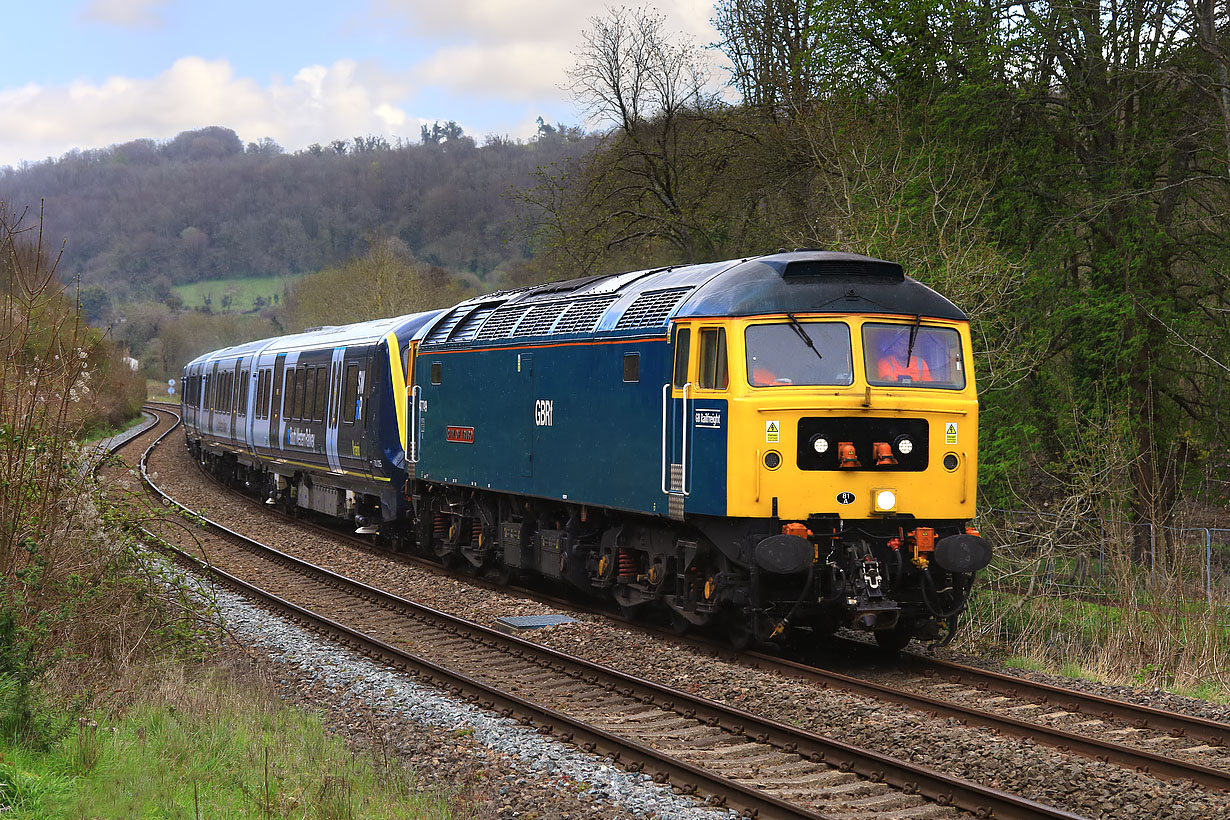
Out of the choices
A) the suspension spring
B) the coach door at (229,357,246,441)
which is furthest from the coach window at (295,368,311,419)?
the suspension spring

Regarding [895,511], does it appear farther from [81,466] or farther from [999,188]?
[999,188]

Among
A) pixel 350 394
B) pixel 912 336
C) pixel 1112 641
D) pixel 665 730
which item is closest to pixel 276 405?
pixel 350 394

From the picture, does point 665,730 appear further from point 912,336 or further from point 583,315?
point 583,315

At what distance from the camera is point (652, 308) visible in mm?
11133

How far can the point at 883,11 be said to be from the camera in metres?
22.7

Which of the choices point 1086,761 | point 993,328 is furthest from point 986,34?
point 1086,761

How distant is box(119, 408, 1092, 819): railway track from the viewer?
21.4 feet

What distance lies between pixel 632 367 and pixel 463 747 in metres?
4.40

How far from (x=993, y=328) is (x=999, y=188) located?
4248 millimetres

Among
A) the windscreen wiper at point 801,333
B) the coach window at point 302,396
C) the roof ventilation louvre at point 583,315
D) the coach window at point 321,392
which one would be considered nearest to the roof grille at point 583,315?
the roof ventilation louvre at point 583,315

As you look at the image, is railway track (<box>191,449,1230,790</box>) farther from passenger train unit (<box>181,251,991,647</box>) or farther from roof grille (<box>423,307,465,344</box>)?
roof grille (<box>423,307,465,344</box>)

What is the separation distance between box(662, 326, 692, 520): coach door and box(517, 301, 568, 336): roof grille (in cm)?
270

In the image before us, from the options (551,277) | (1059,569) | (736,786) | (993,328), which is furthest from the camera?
(551,277)

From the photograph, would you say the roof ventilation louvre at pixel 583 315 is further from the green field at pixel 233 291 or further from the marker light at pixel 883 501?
the green field at pixel 233 291
